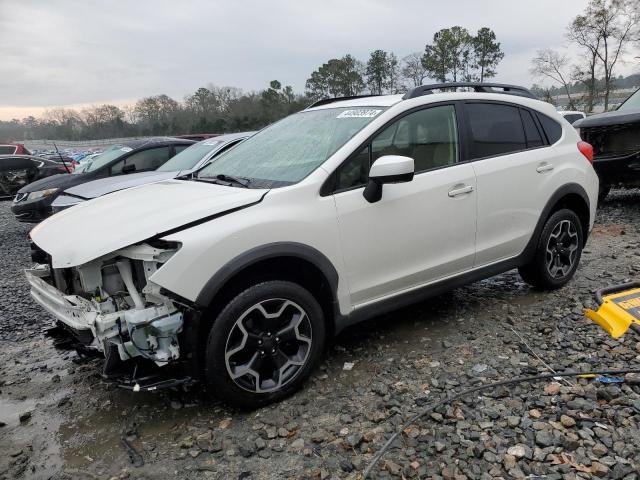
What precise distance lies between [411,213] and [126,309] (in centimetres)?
184

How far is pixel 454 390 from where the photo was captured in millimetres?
2994

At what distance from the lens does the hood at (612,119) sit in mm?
7031

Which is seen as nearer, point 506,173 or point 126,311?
point 126,311

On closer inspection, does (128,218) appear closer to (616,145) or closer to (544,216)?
(544,216)

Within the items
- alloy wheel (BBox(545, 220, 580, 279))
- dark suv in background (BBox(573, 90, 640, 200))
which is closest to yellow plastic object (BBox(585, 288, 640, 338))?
alloy wheel (BBox(545, 220, 580, 279))

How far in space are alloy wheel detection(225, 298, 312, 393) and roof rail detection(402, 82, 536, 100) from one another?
5.73 feet

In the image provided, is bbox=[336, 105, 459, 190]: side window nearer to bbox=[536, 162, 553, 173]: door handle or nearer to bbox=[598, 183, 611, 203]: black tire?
bbox=[536, 162, 553, 173]: door handle

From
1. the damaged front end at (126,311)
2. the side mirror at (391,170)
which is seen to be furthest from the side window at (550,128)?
the damaged front end at (126,311)

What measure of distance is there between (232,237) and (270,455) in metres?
1.15

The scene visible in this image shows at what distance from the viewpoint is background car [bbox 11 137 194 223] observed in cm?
834

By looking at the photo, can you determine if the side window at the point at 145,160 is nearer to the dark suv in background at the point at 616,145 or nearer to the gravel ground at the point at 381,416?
the gravel ground at the point at 381,416

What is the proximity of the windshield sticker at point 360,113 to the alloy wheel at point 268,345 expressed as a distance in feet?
4.56

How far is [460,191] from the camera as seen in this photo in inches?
138

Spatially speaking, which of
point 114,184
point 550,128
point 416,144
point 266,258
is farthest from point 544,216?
point 114,184
